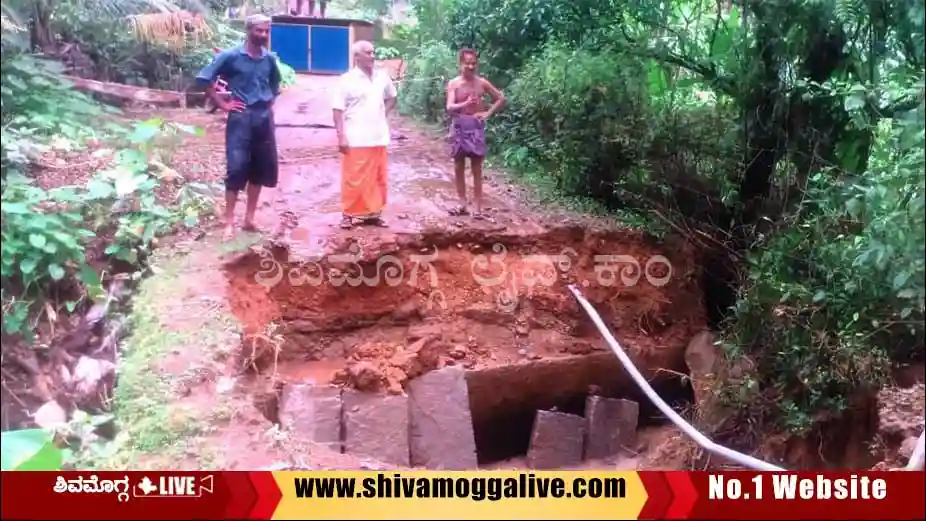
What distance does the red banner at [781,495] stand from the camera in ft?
7.30

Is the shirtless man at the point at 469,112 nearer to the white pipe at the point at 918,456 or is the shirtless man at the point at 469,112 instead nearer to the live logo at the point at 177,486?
the live logo at the point at 177,486

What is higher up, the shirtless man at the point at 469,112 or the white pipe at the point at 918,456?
the shirtless man at the point at 469,112

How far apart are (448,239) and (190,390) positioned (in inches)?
47.8

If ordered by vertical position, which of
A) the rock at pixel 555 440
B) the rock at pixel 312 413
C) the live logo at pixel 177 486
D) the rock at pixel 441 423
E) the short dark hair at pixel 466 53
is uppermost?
the short dark hair at pixel 466 53

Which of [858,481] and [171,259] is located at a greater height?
[171,259]

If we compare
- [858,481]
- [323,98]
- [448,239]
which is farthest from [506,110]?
[858,481]

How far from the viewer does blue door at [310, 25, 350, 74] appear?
2.75 m

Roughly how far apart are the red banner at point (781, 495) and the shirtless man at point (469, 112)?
147 centimetres

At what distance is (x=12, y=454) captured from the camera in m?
2.20

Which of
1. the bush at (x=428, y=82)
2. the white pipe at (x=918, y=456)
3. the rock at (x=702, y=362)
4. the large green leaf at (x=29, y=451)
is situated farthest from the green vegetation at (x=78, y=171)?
the white pipe at (x=918, y=456)

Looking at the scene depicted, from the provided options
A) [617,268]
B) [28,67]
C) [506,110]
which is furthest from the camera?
[617,268]

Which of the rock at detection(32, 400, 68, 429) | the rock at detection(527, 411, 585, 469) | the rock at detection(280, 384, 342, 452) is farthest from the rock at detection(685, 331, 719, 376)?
the rock at detection(32, 400, 68, 429)

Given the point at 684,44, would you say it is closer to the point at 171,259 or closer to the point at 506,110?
the point at 506,110

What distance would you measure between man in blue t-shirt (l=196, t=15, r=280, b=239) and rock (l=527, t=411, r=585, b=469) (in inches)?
60.7
